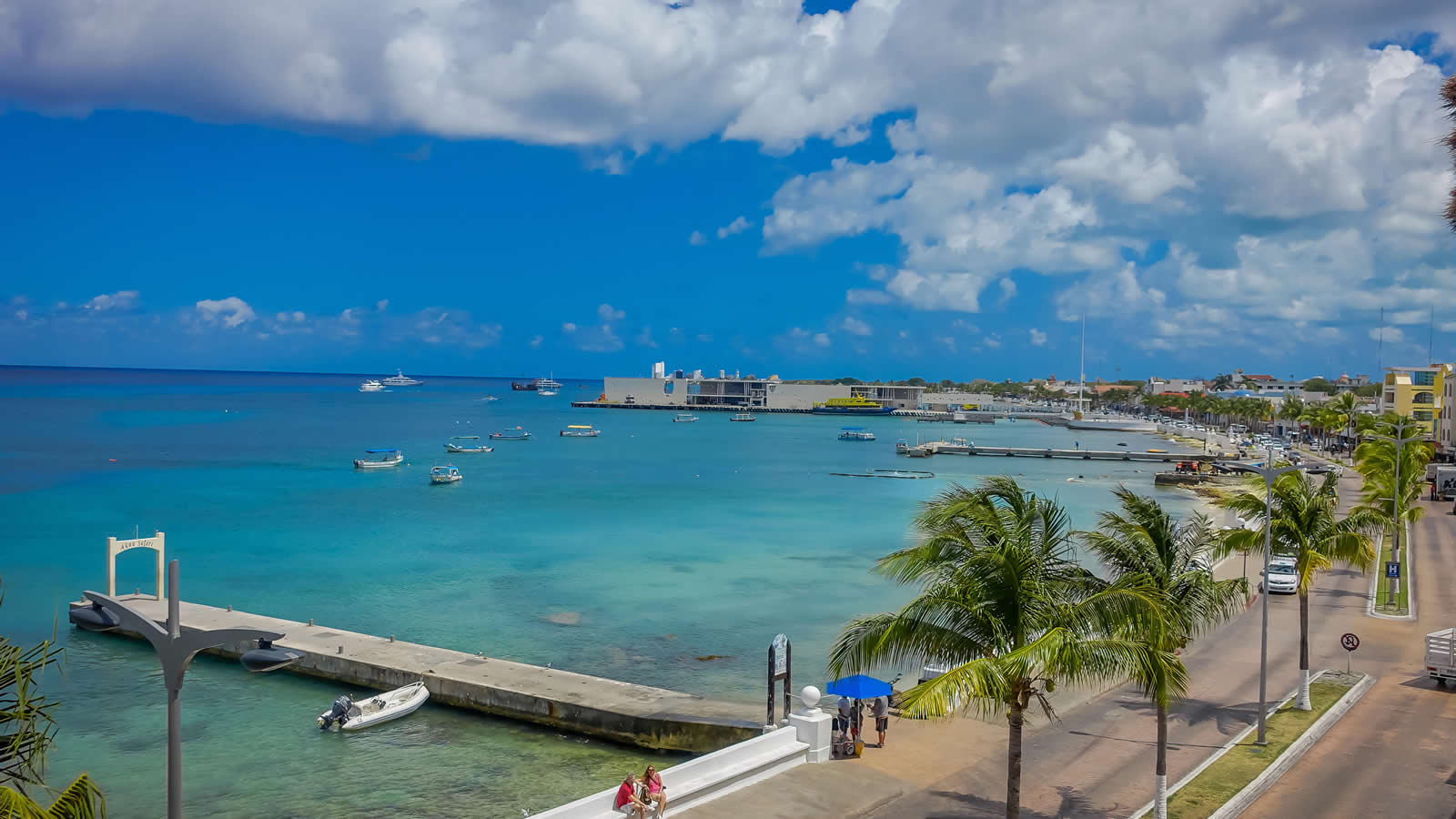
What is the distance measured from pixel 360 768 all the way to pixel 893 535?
41.6 metres

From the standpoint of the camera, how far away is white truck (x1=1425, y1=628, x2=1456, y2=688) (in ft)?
74.4

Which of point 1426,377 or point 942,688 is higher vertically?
point 1426,377

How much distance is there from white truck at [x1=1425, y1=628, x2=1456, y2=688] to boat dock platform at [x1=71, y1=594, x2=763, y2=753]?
1538 centimetres

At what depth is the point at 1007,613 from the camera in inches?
508

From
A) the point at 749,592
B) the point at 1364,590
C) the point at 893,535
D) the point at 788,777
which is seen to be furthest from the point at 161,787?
the point at 893,535

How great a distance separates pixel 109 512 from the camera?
2485 inches

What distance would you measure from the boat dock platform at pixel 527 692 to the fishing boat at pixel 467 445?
8330cm

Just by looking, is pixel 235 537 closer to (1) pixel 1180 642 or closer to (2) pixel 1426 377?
(1) pixel 1180 642

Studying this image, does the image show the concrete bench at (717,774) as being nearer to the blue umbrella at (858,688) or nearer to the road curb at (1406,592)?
the blue umbrella at (858,688)

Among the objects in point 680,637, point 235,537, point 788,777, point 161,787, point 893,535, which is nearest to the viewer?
point 788,777

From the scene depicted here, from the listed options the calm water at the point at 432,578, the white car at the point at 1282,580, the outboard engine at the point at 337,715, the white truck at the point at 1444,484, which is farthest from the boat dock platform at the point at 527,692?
the white truck at the point at 1444,484

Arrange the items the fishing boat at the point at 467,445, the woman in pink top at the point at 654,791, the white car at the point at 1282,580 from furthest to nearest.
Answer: the fishing boat at the point at 467,445
the white car at the point at 1282,580
the woman in pink top at the point at 654,791

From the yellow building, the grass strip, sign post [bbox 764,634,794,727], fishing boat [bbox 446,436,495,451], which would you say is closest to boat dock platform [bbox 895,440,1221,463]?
the yellow building

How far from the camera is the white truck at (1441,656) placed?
2267 cm
